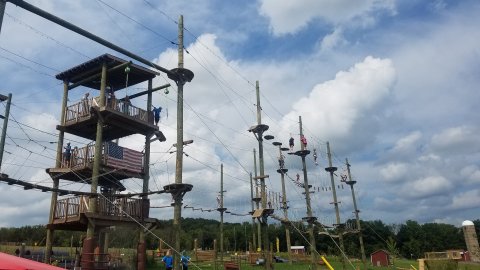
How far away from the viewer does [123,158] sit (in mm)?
22547

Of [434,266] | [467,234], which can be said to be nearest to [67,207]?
[434,266]

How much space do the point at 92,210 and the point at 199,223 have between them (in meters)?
110

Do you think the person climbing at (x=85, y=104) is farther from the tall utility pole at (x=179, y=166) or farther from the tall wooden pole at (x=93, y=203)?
the tall utility pole at (x=179, y=166)

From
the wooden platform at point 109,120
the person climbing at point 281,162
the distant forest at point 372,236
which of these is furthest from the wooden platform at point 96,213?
the distant forest at point 372,236

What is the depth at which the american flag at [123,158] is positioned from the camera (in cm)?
2191

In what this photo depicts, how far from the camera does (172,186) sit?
14312mm

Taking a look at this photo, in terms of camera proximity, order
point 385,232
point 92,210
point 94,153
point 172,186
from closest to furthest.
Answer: point 172,186 → point 92,210 → point 94,153 → point 385,232

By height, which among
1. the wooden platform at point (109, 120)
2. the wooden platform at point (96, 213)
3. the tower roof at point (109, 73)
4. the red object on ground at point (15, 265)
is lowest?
the red object on ground at point (15, 265)

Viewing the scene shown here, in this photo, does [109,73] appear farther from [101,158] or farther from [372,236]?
[372,236]

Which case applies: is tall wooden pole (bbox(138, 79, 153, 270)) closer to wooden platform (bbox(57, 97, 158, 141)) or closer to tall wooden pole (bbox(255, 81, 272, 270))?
wooden platform (bbox(57, 97, 158, 141))

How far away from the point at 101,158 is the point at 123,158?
4.59ft

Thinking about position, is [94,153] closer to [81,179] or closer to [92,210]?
[81,179]

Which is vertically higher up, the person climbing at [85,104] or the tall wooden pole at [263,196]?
the person climbing at [85,104]

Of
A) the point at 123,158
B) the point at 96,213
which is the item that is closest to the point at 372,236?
the point at 123,158
